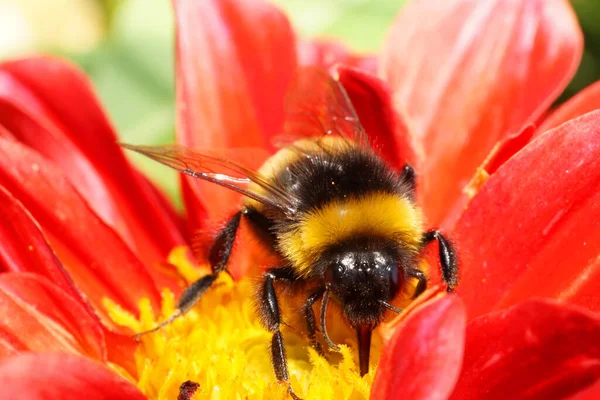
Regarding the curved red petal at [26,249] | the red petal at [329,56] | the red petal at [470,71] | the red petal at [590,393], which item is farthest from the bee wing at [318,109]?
the red petal at [590,393]

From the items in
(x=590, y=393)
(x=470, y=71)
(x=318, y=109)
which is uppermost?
(x=318, y=109)

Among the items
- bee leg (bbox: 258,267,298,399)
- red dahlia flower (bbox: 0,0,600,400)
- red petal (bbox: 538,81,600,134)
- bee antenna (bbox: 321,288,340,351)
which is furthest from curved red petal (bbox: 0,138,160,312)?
red petal (bbox: 538,81,600,134)

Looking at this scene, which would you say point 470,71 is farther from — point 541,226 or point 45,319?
point 45,319

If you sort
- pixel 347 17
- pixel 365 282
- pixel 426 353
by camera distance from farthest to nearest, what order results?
pixel 347 17 → pixel 365 282 → pixel 426 353

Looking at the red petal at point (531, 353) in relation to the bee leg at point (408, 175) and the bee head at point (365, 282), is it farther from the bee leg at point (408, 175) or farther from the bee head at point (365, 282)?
the bee leg at point (408, 175)

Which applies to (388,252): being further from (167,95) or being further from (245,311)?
(167,95)

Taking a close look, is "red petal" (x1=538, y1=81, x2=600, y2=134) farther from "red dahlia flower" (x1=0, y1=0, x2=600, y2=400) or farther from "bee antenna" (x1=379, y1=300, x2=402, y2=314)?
"bee antenna" (x1=379, y1=300, x2=402, y2=314)

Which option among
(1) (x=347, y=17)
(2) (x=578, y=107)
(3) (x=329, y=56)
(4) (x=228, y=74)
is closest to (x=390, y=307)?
(2) (x=578, y=107)
